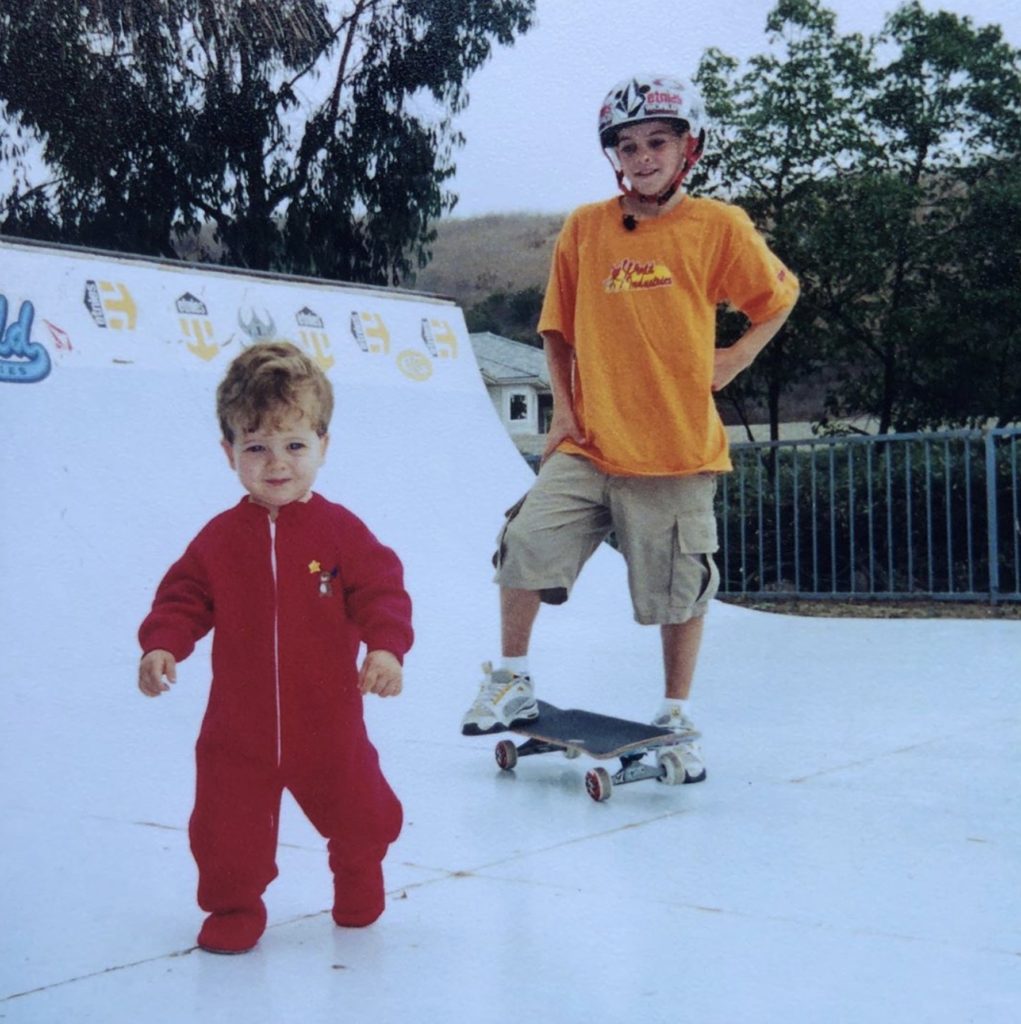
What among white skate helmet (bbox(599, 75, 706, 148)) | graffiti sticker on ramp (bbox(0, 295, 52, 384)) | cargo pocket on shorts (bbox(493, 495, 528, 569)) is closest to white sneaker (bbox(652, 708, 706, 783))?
cargo pocket on shorts (bbox(493, 495, 528, 569))

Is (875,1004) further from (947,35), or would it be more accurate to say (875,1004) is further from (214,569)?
(947,35)

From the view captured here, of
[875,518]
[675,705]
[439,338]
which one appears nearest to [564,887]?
[675,705]

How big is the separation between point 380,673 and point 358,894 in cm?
39

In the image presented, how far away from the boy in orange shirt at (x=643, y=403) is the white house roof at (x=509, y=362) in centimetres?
626

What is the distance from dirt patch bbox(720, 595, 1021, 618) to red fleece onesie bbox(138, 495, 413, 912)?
19.1 feet

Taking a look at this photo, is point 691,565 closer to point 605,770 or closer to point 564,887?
point 605,770

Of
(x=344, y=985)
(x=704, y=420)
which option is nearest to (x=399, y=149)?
(x=704, y=420)

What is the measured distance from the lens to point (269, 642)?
1.43 metres

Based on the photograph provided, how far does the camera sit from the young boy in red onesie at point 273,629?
1.40 m

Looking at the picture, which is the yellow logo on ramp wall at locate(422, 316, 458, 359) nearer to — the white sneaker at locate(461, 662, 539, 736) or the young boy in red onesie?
the white sneaker at locate(461, 662, 539, 736)

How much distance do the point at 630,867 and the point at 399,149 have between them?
6.01 m

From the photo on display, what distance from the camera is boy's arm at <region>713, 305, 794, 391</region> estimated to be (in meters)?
2.67

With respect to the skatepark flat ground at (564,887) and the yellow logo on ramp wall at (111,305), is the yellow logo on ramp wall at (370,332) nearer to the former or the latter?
the yellow logo on ramp wall at (111,305)

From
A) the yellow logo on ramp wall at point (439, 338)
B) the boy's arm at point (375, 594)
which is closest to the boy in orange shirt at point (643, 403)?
the boy's arm at point (375, 594)
